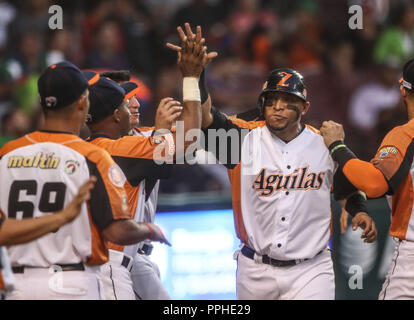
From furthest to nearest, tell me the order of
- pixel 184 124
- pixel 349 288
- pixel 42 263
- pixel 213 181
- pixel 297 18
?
pixel 297 18 < pixel 213 181 < pixel 349 288 < pixel 184 124 < pixel 42 263

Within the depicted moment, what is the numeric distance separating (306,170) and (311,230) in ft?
1.51

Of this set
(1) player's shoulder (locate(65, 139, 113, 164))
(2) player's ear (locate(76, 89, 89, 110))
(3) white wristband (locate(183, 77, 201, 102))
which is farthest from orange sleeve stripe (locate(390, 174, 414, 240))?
(2) player's ear (locate(76, 89, 89, 110))

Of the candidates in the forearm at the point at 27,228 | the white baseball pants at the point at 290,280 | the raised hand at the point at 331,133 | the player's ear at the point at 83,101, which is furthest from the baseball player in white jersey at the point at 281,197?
the forearm at the point at 27,228

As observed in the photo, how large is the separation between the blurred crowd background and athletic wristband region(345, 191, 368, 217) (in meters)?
4.15

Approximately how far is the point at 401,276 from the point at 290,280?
80 cm

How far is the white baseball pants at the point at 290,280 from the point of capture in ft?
18.0

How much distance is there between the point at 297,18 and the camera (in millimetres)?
12133

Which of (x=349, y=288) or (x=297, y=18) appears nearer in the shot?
(x=349, y=288)

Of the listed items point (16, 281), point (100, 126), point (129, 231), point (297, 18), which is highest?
point (297, 18)

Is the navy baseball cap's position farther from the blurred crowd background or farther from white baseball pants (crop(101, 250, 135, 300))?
the blurred crowd background

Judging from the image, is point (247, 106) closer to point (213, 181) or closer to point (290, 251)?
point (213, 181)

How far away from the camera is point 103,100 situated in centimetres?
549

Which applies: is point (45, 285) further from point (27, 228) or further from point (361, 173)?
point (361, 173)

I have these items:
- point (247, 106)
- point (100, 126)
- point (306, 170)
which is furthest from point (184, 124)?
point (247, 106)
